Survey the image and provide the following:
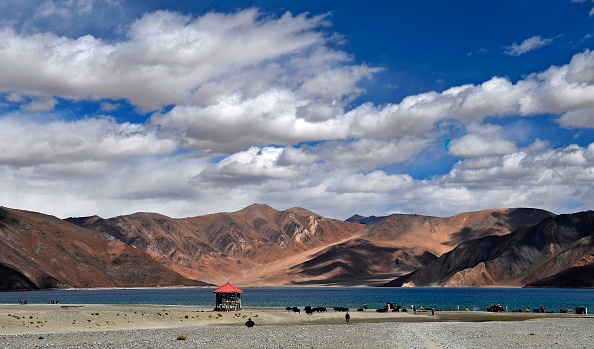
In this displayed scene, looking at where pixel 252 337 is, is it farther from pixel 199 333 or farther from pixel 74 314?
pixel 74 314

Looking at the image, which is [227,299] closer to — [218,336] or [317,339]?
[218,336]

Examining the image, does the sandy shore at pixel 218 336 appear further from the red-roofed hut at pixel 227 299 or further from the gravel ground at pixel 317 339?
the red-roofed hut at pixel 227 299

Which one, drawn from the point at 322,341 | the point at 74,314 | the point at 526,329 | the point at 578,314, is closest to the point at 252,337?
the point at 322,341

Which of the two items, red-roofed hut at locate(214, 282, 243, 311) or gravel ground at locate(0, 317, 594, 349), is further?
red-roofed hut at locate(214, 282, 243, 311)

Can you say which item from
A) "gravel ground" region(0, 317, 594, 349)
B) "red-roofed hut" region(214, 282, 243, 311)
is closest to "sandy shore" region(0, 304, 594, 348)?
"gravel ground" region(0, 317, 594, 349)

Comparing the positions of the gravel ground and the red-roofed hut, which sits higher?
the red-roofed hut

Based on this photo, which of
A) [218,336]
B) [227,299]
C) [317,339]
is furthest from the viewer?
[227,299]

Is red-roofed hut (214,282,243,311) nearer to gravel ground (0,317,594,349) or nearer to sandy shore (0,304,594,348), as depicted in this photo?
sandy shore (0,304,594,348)

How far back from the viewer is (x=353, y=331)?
60344mm

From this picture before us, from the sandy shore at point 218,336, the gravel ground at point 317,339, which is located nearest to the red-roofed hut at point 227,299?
the sandy shore at point 218,336

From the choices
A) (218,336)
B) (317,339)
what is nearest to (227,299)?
(218,336)

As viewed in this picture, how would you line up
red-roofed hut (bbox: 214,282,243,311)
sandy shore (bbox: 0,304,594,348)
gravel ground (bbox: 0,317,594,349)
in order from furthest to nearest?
A: 1. red-roofed hut (bbox: 214,282,243,311)
2. sandy shore (bbox: 0,304,594,348)
3. gravel ground (bbox: 0,317,594,349)

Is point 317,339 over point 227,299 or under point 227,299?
under

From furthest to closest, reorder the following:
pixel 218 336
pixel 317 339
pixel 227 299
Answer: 1. pixel 227 299
2. pixel 218 336
3. pixel 317 339
